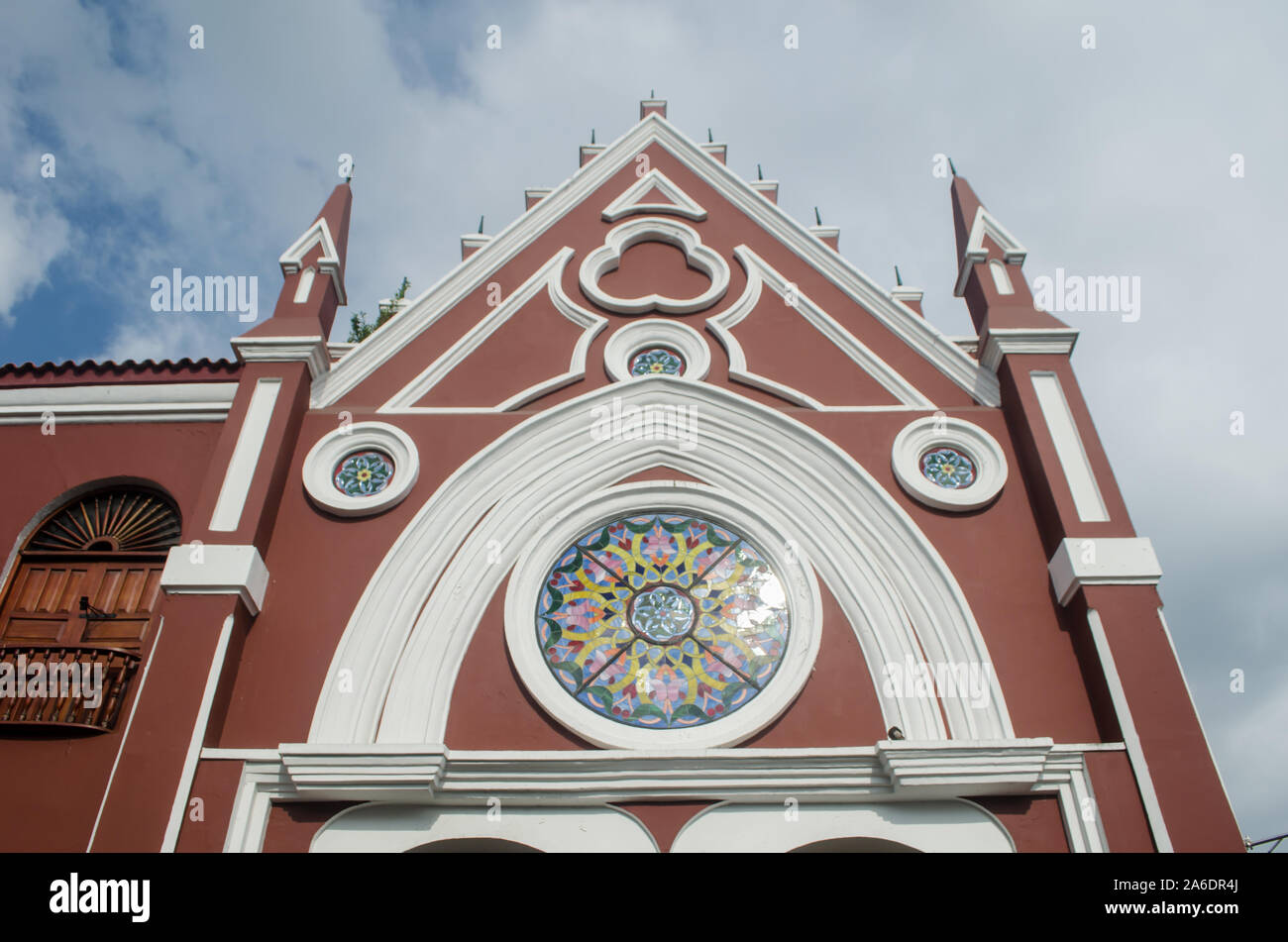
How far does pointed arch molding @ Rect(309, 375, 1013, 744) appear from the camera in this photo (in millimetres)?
8570

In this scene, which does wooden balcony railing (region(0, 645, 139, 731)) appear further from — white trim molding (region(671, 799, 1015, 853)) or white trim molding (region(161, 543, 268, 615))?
white trim molding (region(671, 799, 1015, 853))

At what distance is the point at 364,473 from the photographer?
10.2 m

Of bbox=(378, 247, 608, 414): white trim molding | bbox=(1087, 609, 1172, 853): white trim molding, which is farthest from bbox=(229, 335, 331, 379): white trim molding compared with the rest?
bbox=(1087, 609, 1172, 853): white trim molding

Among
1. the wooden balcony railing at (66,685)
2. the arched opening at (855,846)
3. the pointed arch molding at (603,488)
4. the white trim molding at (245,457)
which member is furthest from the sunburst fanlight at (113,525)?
the arched opening at (855,846)

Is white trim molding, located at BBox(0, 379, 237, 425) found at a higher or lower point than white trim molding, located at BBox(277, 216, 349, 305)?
lower

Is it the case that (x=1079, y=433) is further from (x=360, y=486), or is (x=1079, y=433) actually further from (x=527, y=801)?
(x=360, y=486)

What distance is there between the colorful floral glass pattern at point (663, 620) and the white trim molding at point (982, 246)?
14.5 feet

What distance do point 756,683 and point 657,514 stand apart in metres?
2.05

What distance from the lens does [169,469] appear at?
35.2 feet

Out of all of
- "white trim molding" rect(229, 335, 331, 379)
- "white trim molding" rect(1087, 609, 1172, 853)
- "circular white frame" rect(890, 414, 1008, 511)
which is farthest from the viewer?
"white trim molding" rect(229, 335, 331, 379)

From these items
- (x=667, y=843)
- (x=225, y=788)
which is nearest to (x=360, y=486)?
(x=225, y=788)

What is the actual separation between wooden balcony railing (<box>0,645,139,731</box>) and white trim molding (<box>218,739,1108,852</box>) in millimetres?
1636

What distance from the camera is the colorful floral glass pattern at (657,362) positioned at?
11.2 meters
